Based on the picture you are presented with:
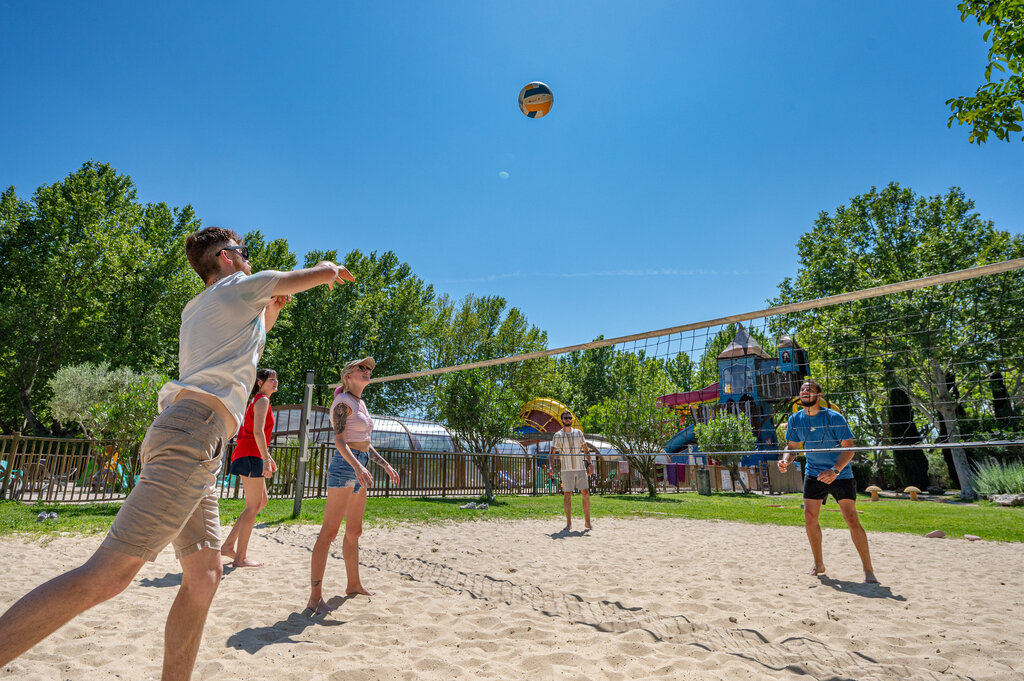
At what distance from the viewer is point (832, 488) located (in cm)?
496

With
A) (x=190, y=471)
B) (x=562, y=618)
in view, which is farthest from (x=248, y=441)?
(x=190, y=471)

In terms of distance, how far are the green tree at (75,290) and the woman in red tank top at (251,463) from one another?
1994 cm

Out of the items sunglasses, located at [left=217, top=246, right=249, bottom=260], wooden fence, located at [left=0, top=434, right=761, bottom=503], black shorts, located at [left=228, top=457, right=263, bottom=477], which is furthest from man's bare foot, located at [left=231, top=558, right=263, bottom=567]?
sunglasses, located at [left=217, top=246, right=249, bottom=260]

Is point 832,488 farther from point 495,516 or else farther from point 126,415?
point 126,415

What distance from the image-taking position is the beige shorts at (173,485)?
177cm

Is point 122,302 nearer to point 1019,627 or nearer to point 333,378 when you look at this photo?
point 333,378

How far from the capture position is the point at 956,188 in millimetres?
23141

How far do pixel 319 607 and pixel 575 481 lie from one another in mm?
5545

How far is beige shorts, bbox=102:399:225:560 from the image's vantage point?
1.77 metres

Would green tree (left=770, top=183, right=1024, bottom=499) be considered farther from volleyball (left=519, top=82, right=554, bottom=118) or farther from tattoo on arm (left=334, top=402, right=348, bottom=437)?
tattoo on arm (left=334, top=402, right=348, bottom=437)

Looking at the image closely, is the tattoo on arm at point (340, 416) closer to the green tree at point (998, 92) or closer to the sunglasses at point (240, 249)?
the sunglasses at point (240, 249)

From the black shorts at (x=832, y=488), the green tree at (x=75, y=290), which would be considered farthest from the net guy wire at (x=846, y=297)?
the green tree at (x=75, y=290)

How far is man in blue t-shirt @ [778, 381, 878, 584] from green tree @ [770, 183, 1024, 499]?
1241 centimetres

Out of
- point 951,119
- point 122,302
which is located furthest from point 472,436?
point 122,302
